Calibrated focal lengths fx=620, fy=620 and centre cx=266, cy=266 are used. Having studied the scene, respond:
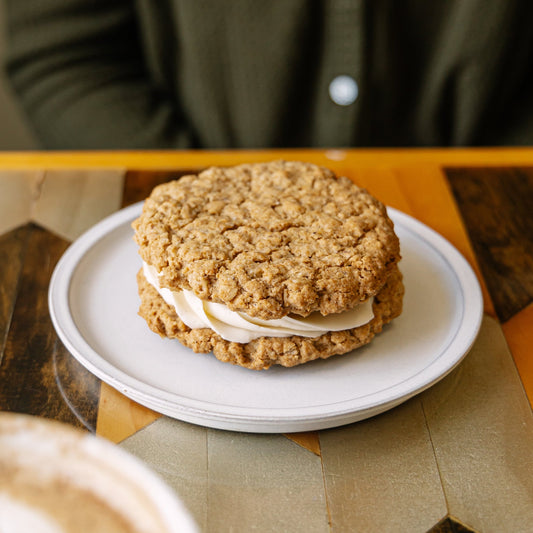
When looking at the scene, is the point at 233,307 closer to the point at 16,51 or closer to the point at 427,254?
the point at 427,254

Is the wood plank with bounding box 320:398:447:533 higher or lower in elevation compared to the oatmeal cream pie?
lower

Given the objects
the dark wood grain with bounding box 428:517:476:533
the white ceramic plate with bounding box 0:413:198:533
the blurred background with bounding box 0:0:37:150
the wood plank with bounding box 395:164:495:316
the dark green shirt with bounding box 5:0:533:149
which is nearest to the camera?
the white ceramic plate with bounding box 0:413:198:533

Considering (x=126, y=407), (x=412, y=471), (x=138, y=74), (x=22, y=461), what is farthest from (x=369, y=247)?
(x=138, y=74)

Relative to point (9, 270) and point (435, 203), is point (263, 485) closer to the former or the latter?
point (9, 270)

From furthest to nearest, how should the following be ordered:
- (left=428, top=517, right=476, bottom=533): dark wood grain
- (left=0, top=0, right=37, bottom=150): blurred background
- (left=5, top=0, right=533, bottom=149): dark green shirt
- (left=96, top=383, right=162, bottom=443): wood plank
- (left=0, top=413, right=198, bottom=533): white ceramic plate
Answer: (left=0, top=0, right=37, bottom=150): blurred background < (left=5, top=0, right=533, bottom=149): dark green shirt < (left=96, top=383, right=162, bottom=443): wood plank < (left=428, top=517, right=476, bottom=533): dark wood grain < (left=0, top=413, right=198, bottom=533): white ceramic plate

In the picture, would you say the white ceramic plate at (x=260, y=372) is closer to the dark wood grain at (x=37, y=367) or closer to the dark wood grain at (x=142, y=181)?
the dark wood grain at (x=37, y=367)

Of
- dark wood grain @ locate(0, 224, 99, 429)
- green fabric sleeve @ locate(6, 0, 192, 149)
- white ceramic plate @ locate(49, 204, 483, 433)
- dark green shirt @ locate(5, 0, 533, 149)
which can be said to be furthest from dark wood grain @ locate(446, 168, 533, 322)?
green fabric sleeve @ locate(6, 0, 192, 149)

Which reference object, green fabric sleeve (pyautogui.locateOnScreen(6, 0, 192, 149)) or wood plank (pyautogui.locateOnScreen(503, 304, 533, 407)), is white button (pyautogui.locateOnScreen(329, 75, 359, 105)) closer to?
green fabric sleeve (pyautogui.locateOnScreen(6, 0, 192, 149))

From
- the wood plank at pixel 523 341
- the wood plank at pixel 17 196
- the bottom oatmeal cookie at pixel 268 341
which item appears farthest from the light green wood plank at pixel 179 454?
the wood plank at pixel 17 196
